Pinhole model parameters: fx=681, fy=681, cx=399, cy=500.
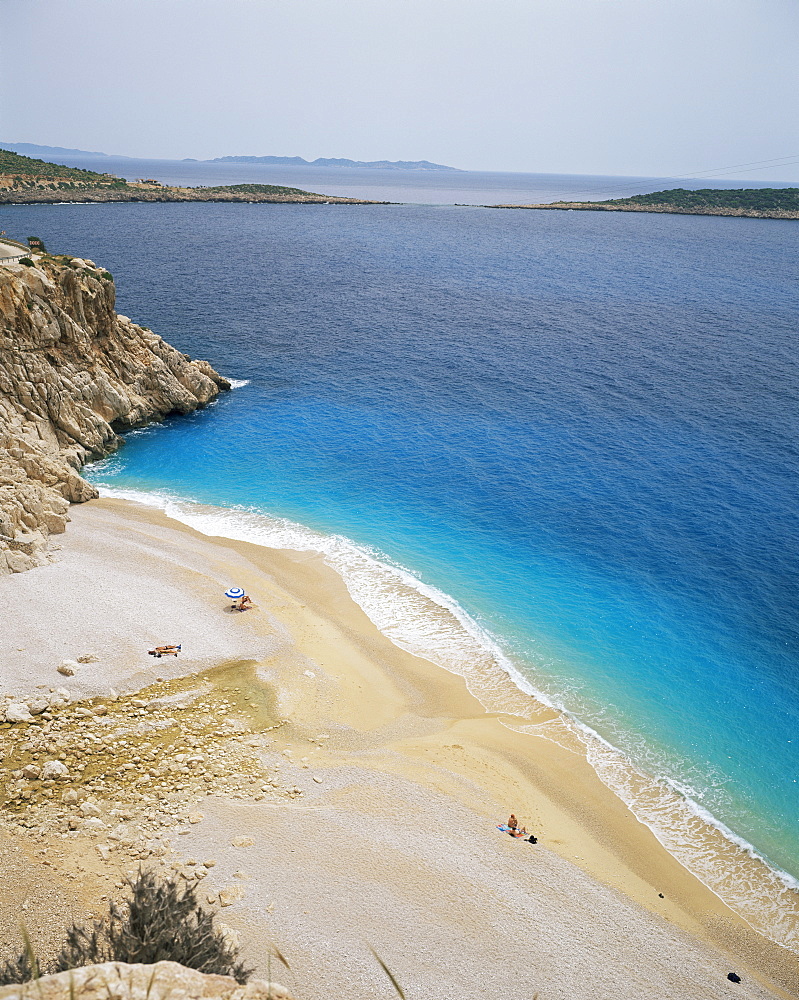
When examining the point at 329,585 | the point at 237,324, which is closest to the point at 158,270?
the point at 237,324

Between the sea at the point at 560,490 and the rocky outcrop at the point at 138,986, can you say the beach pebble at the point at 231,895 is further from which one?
the sea at the point at 560,490

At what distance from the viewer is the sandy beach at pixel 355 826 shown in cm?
1767

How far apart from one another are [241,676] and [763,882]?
65.1ft

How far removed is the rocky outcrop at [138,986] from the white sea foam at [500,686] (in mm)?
16470

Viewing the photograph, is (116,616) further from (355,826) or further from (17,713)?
(355,826)

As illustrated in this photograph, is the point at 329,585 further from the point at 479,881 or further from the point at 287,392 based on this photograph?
the point at 287,392

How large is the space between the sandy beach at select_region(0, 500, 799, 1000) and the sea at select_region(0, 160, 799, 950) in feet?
7.22

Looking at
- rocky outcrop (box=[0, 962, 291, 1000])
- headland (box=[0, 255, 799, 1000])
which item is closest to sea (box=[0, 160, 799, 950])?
headland (box=[0, 255, 799, 1000])

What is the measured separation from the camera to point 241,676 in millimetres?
28109

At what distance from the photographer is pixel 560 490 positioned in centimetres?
4566

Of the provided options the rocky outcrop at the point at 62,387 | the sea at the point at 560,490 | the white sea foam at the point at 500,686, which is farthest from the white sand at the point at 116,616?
the sea at the point at 560,490

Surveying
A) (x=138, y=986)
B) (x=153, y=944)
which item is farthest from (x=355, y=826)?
(x=138, y=986)

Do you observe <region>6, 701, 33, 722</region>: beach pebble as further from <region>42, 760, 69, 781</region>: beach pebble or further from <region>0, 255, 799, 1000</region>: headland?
<region>42, 760, 69, 781</region>: beach pebble

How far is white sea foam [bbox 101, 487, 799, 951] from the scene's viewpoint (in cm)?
2158
